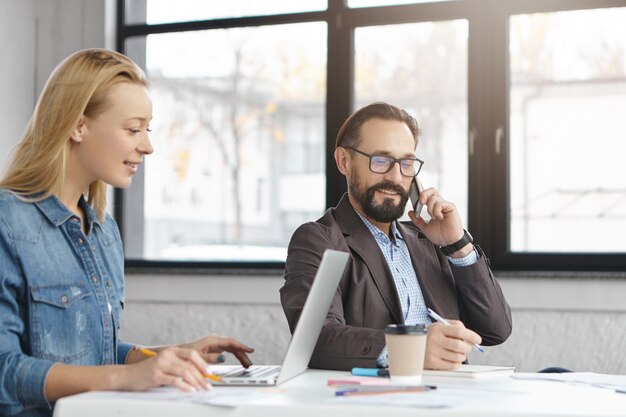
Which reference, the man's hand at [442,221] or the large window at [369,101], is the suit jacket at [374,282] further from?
the large window at [369,101]

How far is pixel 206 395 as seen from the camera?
140cm

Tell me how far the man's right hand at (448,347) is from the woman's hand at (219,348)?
0.35 meters

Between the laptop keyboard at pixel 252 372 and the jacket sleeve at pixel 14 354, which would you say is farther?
the laptop keyboard at pixel 252 372

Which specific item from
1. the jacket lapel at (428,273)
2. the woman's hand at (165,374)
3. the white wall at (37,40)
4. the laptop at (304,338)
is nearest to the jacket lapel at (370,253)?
the jacket lapel at (428,273)

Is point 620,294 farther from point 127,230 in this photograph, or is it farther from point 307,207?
point 127,230

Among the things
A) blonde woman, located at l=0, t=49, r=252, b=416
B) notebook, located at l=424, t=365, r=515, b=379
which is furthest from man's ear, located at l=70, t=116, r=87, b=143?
notebook, located at l=424, t=365, r=515, b=379

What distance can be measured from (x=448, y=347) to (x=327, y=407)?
1.66 feet

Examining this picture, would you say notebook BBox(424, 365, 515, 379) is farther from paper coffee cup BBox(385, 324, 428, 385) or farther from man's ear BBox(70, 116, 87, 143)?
man's ear BBox(70, 116, 87, 143)

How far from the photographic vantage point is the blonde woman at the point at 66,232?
1.60 metres

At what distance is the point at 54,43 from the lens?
418cm

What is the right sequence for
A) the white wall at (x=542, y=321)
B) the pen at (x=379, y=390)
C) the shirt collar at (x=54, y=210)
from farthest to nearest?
the white wall at (x=542, y=321)
the shirt collar at (x=54, y=210)
the pen at (x=379, y=390)

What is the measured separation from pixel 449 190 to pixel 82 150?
2.20 meters

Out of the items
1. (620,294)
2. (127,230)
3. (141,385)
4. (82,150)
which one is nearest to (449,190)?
(620,294)

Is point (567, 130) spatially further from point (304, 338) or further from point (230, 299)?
point (304, 338)
